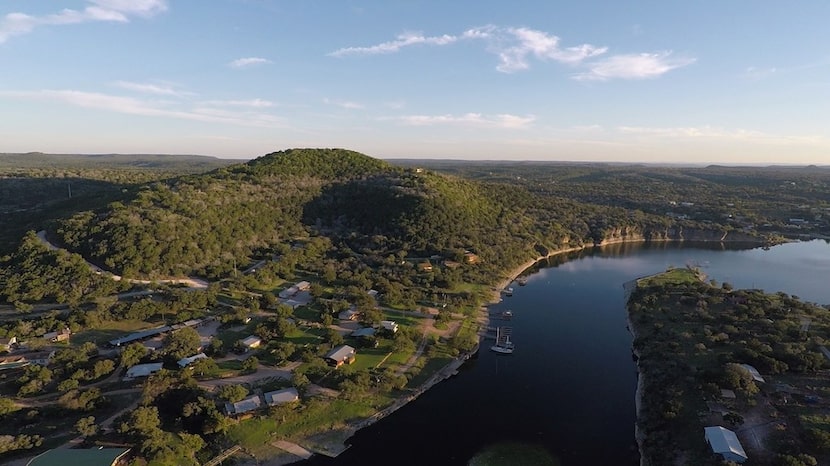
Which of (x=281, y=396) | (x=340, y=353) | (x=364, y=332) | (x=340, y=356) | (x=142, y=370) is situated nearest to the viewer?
(x=281, y=396)

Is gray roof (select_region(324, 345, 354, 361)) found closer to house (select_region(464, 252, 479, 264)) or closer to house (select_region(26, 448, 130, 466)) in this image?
house (select_region(26, 448, 130, 466))

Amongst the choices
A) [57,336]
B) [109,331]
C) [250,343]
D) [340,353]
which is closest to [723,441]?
[340,353]

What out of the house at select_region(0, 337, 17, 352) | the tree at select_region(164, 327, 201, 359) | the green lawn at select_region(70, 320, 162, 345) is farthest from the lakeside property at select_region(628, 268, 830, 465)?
the house at select_region(0, 337, 17, 352)

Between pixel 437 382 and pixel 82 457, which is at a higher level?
pixel 82 457

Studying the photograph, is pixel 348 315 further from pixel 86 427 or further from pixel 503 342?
pixel 86 427

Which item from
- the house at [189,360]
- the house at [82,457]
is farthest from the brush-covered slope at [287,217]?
the house at [82,457]

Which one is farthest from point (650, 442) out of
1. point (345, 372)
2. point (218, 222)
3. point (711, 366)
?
point (218, 222)

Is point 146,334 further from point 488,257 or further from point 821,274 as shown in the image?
point 821,274
